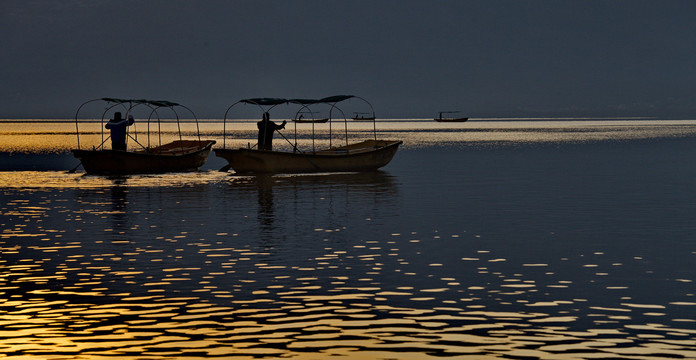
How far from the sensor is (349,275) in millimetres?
15453

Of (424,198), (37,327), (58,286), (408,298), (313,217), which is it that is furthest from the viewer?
(424,198)

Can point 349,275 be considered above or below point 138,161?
below

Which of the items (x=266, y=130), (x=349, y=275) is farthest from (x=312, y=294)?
(x=266, y=130)

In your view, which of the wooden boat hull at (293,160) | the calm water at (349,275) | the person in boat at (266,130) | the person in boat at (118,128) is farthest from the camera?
the wooden boat hull at (293,160)

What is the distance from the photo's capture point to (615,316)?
12219mm

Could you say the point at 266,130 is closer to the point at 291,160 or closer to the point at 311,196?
the point at 291,160

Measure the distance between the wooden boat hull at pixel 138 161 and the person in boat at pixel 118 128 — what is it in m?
0.64

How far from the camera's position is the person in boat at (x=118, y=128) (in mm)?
39603

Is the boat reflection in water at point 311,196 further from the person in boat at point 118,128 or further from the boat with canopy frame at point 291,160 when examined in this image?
the person in boat at point 118,128

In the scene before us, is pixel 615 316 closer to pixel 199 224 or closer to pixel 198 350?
pixel 198 350

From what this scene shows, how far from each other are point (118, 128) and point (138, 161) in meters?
2.07

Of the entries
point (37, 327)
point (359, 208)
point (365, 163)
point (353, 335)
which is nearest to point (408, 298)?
point (353, 335)

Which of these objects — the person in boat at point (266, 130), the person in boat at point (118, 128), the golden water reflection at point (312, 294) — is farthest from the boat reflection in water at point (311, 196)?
the person in boat at point (118, 128)

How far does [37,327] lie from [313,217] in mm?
13157
